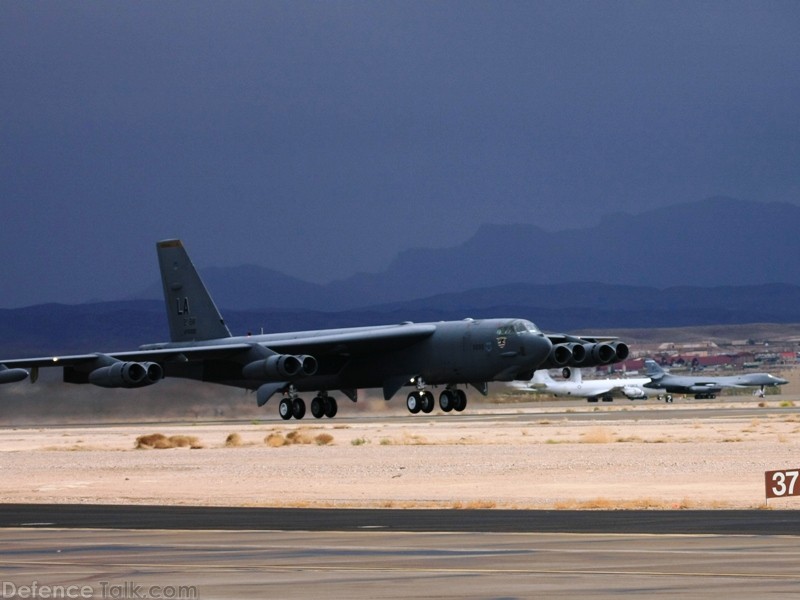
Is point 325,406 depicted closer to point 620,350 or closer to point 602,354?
point 602,354

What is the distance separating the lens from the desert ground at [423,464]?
2941 centimetres

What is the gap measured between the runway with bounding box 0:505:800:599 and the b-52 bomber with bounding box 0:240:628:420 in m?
38.4

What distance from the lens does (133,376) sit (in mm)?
64000

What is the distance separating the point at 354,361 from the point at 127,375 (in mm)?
9943

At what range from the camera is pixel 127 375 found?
6381 cm

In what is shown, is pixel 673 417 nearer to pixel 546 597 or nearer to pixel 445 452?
pixel 445 452

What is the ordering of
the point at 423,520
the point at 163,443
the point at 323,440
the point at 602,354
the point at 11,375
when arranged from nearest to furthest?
the point at 423,520, the point at 323,440, the point at 163,443, the point at 602,354, the point at 11,375

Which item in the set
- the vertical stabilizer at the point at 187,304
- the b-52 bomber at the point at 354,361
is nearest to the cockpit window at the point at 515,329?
the b-52 bomber at the point at 354,361

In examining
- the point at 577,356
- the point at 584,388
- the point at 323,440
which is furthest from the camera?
the point at 584,388

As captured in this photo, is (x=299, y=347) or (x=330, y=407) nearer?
(x=299, y=347)

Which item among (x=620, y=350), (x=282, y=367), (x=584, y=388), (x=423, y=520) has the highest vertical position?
(x=423, y=520)

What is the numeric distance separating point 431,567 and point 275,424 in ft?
178

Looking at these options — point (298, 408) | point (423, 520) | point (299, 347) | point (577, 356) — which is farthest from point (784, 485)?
point (298, 408)

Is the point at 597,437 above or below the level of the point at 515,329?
below
